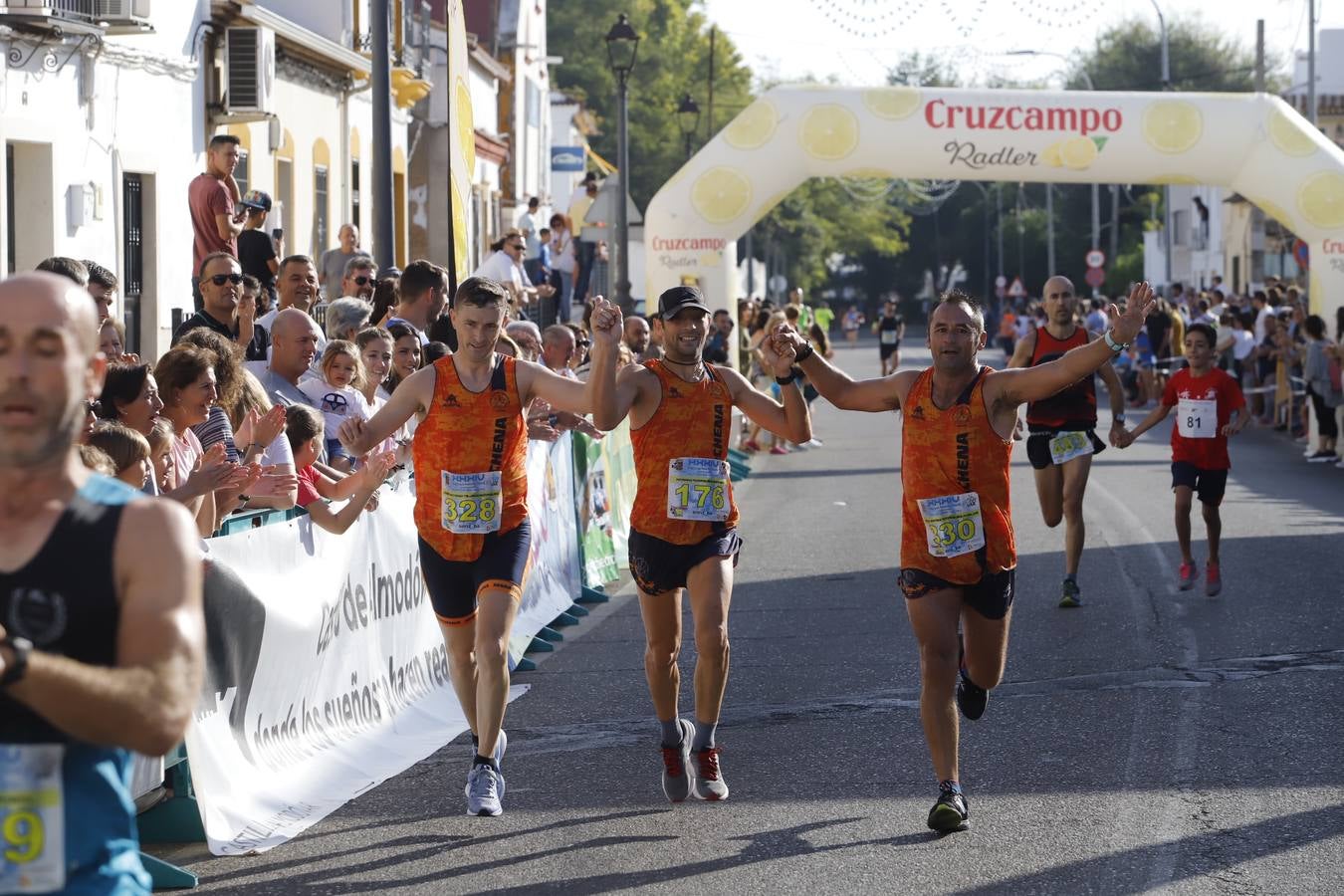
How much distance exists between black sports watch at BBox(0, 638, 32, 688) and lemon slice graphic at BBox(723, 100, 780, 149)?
74.2 feet

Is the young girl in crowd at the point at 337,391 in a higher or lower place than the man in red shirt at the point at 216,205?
lower

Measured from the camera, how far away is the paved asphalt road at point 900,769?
21.2 ft

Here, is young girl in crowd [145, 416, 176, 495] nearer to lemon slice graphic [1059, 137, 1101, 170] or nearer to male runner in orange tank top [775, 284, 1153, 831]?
male runner in orange tank top [775, 284, 1153, 831]

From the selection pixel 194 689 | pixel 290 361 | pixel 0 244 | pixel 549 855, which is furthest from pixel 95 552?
pixel 0 244

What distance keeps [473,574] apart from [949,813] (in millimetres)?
1926

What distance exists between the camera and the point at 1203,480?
1284cm

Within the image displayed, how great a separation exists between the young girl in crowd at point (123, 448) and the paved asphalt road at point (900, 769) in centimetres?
127

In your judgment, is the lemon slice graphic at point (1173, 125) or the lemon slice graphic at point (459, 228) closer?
the lemon slice graphic at point (459, 228)

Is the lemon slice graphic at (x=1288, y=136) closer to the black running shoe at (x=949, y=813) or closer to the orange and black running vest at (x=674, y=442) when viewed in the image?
the orange and black running vest at (x=674, y=442)

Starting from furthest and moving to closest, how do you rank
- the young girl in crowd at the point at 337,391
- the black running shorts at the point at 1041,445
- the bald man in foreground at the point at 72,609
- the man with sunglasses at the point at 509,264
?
the man with sunglasses at the point at 509,264, the black running shorts at the point at 1041,445, the young girl in crowd at the point at 337,391, the bald man in foreground at the point at 72,609

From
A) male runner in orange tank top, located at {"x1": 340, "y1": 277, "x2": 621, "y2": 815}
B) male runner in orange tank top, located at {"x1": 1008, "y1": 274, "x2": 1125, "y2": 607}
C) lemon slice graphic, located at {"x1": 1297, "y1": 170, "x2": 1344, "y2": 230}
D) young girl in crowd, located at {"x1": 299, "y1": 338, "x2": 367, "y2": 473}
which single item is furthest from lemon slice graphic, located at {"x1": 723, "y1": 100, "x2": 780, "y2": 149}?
male runner in orange tank top, located at {"x1": 340, "y1": 277, "x2": 621, "y2": 815}

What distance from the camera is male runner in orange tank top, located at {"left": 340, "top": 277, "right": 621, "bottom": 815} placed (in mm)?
7523

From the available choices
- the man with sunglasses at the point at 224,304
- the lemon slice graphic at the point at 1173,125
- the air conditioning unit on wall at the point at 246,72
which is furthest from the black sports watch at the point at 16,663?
the lemon slice graphic at the point at 1173,125

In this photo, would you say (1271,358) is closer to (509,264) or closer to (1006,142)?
(1006,142)
